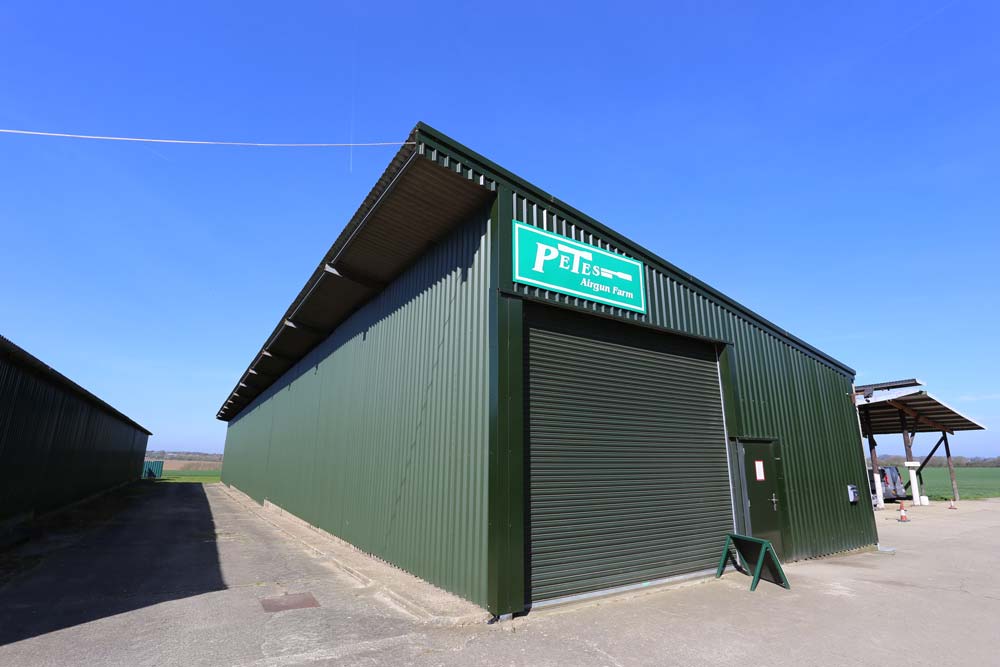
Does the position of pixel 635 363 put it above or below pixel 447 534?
above

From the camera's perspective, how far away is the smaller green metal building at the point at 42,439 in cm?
1206

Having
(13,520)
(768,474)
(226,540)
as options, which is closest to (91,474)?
(13,520)

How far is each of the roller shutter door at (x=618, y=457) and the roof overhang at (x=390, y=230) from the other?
2.36m

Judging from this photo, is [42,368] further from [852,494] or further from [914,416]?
[914,416]

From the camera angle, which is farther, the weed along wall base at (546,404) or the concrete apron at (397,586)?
the weed along wall base at (546,404)

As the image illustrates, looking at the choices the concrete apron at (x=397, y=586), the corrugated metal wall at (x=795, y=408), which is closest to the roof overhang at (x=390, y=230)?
the corrugated metal wall at (x=795, y=408)

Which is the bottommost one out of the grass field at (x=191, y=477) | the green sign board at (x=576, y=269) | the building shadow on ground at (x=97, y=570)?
the grass field at (x=191, y=477)

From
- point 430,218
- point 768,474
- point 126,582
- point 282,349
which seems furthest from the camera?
point 282,349

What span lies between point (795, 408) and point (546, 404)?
753 centimetres

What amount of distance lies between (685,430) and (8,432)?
16747mm

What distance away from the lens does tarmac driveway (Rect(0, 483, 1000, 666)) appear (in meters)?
4.92

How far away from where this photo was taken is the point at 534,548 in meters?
6.61

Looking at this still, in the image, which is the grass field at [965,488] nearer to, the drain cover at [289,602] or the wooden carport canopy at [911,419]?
the wooden carport canopy at [911,419]

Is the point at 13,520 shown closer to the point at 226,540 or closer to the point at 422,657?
the point at 226,540
